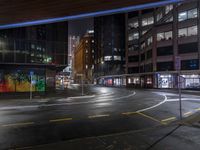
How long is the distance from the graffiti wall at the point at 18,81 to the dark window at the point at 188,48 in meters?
34.8

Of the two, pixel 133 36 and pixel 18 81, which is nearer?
pixel 18 81

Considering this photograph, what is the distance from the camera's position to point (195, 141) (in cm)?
785

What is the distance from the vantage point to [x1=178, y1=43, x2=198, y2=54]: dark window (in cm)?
5122

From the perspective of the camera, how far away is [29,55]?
3219cm

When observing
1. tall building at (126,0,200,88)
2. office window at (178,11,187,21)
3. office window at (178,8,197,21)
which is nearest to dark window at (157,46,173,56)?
tall building at (126,0,200,88)

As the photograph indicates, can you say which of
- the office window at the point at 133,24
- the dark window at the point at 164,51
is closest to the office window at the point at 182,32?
the dark window at the point at 164,51

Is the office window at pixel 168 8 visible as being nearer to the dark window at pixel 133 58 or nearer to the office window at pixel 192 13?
the office window at pixel 192 13

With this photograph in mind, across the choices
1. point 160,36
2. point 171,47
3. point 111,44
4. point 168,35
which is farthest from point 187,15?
point 111,44

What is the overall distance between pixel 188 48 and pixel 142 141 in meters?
49.3

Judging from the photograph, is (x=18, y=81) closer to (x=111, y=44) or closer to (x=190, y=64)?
(x=190, y=64)

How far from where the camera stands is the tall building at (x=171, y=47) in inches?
2032

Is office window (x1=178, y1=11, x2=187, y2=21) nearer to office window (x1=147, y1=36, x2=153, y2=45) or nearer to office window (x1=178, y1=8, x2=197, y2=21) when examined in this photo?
office window (x1=178, y1=8, x2=197, y2=21)

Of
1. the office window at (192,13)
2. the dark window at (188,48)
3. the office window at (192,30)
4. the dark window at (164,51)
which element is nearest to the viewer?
the dark window at (188,48)

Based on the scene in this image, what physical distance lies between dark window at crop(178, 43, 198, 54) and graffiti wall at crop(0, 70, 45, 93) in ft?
114
